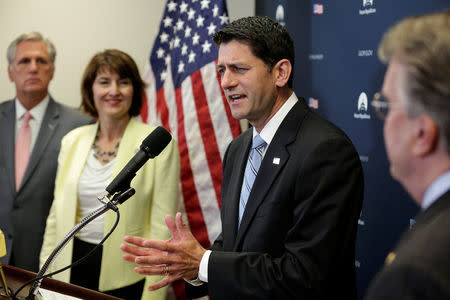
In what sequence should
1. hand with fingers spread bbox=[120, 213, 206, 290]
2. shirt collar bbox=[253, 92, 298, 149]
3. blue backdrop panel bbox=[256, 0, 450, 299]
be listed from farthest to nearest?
blue backdrop panel bbox=[256, 0, 450, 299]
shirt collar bbox=[253, 92, 298, 149]
hand with fingers spread bbox=[120, 213, 206, 290]

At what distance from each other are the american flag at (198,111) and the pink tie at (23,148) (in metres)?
0.85

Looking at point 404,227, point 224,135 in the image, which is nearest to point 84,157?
point 224,135

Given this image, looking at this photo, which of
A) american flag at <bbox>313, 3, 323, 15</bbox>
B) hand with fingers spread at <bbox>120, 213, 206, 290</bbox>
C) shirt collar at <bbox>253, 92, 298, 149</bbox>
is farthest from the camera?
american flag at <bbox>313, 3, 323, 15</bbox>

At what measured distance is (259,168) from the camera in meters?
1.67

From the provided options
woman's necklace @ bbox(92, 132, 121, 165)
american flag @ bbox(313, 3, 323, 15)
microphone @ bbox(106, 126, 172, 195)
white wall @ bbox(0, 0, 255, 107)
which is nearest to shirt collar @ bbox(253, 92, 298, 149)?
microphone @ bbox(106, 126, 172, 195)

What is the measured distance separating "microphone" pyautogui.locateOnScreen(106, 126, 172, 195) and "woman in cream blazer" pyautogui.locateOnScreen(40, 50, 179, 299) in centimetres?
96

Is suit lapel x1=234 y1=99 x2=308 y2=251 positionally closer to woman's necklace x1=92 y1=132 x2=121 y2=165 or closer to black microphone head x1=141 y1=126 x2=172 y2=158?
black microphone head x1=141 y1=126 x2=172 y2=158

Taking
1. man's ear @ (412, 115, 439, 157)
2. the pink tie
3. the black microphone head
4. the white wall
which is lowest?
the pink tie

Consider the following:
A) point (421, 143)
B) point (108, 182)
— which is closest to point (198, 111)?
point (108, 182)

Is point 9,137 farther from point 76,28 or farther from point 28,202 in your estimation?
point 76,28

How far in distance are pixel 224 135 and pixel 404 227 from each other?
49.4 inches

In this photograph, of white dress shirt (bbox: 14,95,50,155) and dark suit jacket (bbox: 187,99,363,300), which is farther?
white dress shirt (bbox: 14,95,50,155)

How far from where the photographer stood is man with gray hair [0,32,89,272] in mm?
2801

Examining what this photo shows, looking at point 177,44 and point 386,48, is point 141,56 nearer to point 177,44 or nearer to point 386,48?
point 177,44
